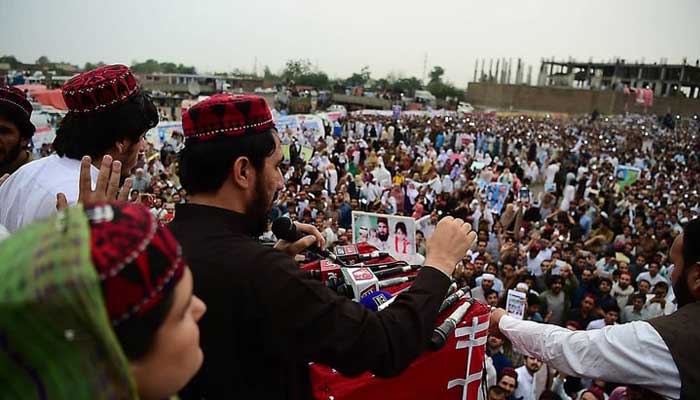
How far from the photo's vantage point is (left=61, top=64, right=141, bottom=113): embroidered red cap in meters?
1.88

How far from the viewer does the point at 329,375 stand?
1396 mm

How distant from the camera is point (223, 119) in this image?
1389mm

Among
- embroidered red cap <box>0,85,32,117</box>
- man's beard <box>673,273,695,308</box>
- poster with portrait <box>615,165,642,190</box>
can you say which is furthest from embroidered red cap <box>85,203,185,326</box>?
poster with portrait <box>615,165,642,190</box>

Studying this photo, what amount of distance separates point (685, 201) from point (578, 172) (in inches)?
129

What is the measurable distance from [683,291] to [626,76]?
231 ft

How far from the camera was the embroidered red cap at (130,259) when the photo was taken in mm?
757

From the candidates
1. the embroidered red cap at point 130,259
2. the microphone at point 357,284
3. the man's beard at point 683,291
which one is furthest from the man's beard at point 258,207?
the man's beard at point 683,291

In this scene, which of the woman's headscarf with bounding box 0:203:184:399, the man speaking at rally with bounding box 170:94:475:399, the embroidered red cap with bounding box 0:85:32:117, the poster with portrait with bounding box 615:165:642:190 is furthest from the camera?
the poster with portrait with bounding box 615:165:642:190

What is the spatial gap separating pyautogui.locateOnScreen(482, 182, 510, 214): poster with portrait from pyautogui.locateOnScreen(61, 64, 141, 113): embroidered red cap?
9.17 metres

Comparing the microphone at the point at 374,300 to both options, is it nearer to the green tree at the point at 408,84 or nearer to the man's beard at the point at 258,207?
the man's beard at the point at 258,207

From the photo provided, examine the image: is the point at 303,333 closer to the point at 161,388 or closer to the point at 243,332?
the point at 243,332

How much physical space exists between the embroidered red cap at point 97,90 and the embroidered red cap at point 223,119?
68cm

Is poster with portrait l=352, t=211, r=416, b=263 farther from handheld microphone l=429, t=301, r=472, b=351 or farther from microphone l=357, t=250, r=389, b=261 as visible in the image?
handheld microphone l=429, t=301, r=472, b=351

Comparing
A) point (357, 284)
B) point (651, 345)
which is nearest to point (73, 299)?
point (357, 284)
